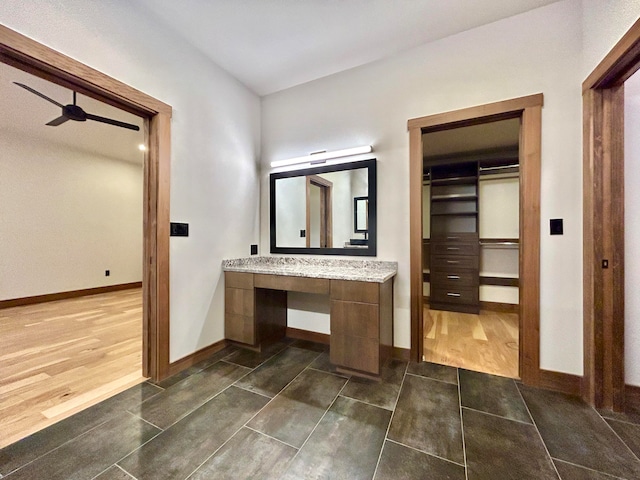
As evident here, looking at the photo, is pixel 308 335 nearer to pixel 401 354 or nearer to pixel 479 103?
pixel 401 354

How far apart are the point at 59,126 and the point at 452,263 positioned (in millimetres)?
6172

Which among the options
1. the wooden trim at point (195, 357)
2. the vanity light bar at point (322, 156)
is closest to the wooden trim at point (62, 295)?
the wooden trim at point (195, 357)

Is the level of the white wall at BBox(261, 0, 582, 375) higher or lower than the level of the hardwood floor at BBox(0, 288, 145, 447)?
higher

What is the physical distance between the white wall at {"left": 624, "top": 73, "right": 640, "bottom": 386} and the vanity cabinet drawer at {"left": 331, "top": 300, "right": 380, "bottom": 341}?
152 cm

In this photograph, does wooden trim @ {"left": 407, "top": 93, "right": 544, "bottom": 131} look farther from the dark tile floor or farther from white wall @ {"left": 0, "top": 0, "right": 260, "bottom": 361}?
the dark tile floor

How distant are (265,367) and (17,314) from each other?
12.7 ft

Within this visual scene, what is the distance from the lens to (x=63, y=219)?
14.5 feet

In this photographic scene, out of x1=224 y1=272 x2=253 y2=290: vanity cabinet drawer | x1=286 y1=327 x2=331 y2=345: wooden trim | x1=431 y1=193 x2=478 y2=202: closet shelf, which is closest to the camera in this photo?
x1=224 y1=272 x2=253 y2=290: vanity cabinet drawer

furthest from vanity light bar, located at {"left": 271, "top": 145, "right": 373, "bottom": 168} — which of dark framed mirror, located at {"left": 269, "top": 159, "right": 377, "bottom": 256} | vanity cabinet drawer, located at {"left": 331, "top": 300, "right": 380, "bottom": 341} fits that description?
vanity cabinet drawer, located at {"left": 331, "top": 300, "right": 380, "bottom": 341}

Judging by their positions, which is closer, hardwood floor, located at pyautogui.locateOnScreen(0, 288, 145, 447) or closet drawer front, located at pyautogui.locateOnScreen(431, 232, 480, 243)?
hardwood floor, located at pyautogui.locateOnScreen(0, 288, 145, 447)

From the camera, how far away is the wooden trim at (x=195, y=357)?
2.00m

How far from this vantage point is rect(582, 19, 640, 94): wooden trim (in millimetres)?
1261

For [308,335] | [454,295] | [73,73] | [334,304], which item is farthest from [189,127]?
[454,295]

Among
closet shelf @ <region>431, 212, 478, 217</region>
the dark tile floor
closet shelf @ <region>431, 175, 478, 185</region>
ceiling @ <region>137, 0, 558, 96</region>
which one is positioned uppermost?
ceiling @ <region>137, 0, 558, 96</region>
